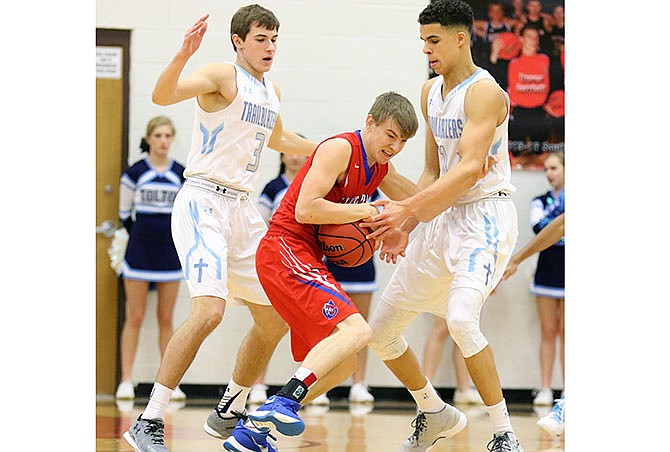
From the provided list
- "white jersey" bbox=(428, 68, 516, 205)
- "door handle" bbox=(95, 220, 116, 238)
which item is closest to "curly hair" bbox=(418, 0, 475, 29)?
"white jersey" bbox=(428, 68, 516, 205)

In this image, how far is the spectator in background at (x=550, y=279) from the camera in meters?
7.78

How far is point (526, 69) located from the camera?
8.03 meters

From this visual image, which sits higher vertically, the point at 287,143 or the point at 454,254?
the point at 287,143

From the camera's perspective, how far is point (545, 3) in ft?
26.4

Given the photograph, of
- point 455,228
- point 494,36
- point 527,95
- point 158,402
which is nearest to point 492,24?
point 494,36

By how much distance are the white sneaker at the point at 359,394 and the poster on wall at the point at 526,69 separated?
236 cm

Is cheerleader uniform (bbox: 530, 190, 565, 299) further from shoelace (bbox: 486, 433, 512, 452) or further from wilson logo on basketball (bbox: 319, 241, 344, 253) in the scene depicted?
wilson logo on basketball (bbox: 319, 241, 344, 253)

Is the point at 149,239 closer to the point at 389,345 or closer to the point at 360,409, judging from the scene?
the point at 360,409

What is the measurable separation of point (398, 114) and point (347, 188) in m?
0.42

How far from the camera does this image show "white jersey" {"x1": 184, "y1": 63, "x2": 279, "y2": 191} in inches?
185

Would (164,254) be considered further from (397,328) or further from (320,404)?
(397,328)
